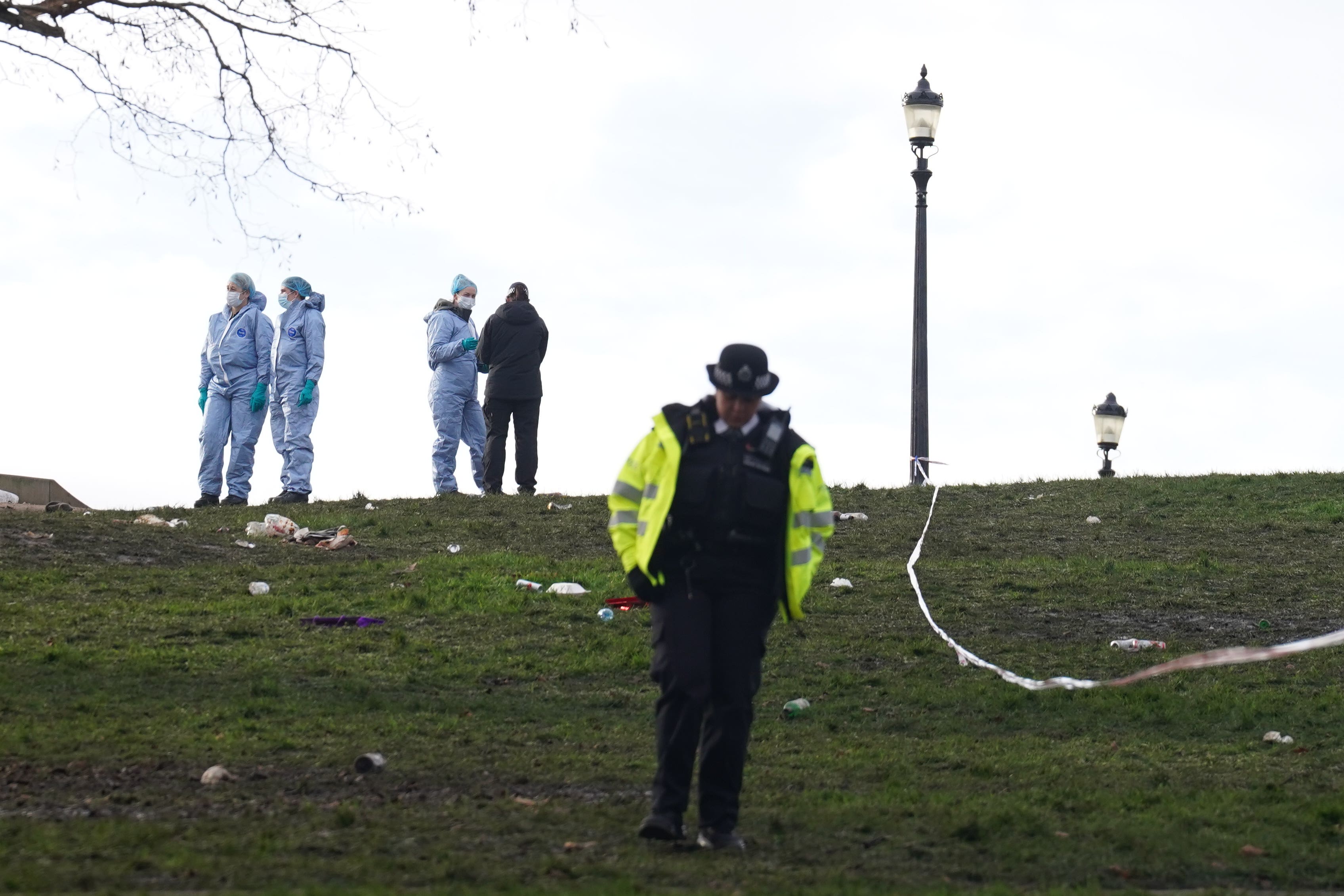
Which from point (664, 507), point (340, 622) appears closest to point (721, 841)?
point (664, 507)

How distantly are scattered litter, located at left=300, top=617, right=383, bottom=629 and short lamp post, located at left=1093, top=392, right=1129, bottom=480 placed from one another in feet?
39.4

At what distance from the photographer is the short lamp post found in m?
20.7

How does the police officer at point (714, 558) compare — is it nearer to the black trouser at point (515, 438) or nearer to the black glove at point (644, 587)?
the black glove at point (644, 587)

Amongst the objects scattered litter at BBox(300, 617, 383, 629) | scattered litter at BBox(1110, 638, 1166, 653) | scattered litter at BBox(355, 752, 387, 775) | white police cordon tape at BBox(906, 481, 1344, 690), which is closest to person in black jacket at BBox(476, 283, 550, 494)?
white police cordon tape at BBox(906, 481, 1344, 690)

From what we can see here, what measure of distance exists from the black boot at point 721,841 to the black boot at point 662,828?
87 millimetres

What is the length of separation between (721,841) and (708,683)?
0.58 meters

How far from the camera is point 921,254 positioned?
18.3m

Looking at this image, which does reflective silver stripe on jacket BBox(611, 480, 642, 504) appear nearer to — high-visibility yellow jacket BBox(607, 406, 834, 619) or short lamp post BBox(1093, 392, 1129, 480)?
high-visibility yellow jacket BBox(607, 406, 834, 619)

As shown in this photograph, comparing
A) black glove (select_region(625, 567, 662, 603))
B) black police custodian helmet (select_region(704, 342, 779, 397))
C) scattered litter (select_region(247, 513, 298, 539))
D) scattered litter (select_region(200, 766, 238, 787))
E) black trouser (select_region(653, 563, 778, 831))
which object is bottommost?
scattered litter (select_region(200, 766, 238, 787))

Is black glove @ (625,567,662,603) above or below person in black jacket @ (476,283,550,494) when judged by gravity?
below

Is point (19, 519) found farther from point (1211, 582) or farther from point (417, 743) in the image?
point (1211, 582)

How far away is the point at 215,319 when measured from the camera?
64.1ft

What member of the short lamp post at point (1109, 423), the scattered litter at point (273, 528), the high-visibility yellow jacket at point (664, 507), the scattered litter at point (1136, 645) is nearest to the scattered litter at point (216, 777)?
the high-visibility yellow jacket at point (664, 507)

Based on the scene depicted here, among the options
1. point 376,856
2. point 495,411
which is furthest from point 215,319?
point 376,856
